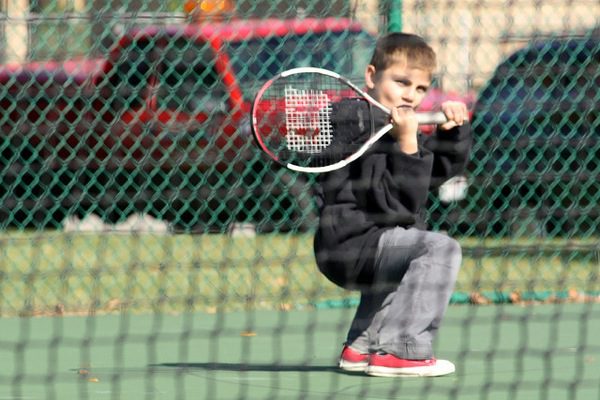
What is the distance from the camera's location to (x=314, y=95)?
4836mm

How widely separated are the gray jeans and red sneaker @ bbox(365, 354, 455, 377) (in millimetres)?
20

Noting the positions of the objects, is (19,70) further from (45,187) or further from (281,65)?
(281,65)

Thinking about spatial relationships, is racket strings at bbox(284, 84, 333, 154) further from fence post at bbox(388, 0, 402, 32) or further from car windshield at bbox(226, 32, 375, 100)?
fence post at bbox(388, 0, 402, 32)

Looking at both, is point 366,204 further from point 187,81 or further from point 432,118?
point 187,81

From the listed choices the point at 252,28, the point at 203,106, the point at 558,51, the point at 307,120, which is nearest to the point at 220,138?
the point at 203,106

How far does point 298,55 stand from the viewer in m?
6.93

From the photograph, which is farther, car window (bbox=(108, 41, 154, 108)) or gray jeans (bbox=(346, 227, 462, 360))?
car window (bbox=(108, 41, 154, 108))

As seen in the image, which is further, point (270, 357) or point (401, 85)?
point (270, 357)

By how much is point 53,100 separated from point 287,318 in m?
1.73

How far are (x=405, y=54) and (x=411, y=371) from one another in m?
Result: 1.04

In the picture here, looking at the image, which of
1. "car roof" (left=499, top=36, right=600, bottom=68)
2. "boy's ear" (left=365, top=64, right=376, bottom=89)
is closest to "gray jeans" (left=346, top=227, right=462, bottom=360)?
"boy's ear" (left=365, top=64, right=376, bottom=89)

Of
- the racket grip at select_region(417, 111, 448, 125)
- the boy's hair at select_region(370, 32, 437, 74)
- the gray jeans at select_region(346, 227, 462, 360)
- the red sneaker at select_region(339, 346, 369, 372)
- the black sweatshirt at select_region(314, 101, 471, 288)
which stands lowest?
the red sneaker at select_region(339, 346, 369, 372)

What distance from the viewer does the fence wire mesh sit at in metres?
6.74

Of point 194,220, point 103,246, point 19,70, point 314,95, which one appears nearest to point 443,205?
point 194,220
